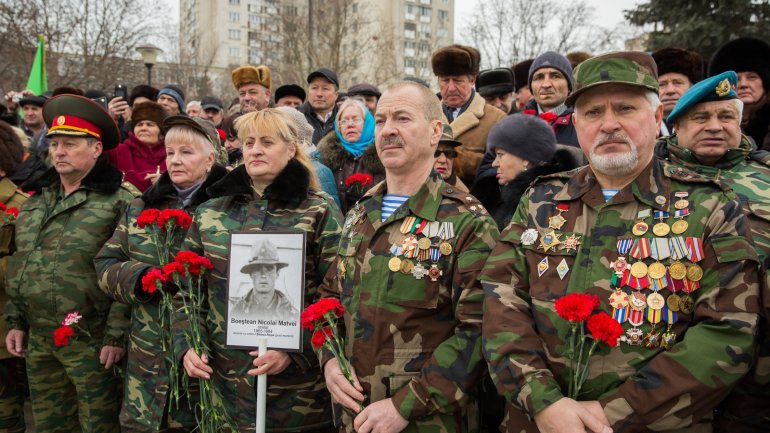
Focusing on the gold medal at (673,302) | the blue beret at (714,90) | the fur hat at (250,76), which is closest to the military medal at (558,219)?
the gold medal at (673,302)

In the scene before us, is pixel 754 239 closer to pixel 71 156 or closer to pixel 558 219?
pixel 558 219

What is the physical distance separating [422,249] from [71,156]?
3.27 meters

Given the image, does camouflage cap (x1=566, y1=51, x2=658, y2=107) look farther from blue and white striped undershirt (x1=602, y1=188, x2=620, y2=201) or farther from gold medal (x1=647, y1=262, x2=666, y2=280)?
gold medal (x1=647, y1=262, x2=666, y2=280)

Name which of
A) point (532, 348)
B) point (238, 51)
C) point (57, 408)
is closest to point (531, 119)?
point (532, 348)

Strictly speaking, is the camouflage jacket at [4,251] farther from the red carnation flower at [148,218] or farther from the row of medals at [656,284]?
the row of medals at [656,284]

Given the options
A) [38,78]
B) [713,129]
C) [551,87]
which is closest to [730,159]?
[713,129]

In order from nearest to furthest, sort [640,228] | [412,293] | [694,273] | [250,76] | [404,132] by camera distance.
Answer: [694,273]
[640,228]
[412,293]
[404,132]
[250,76]

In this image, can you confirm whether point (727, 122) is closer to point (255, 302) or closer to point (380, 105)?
point (380, 105)

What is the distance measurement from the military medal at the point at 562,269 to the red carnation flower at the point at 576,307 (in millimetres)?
264

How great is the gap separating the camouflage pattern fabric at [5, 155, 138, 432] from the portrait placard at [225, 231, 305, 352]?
1516mm

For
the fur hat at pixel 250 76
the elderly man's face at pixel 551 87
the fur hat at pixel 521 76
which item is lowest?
the elderly man's face at pixel 551 87

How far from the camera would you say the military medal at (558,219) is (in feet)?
8.48

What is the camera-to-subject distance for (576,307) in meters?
2.16

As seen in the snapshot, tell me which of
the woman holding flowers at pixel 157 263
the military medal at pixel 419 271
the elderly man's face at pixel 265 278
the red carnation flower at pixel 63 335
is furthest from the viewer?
the red carnation flower at pixel 63 335
